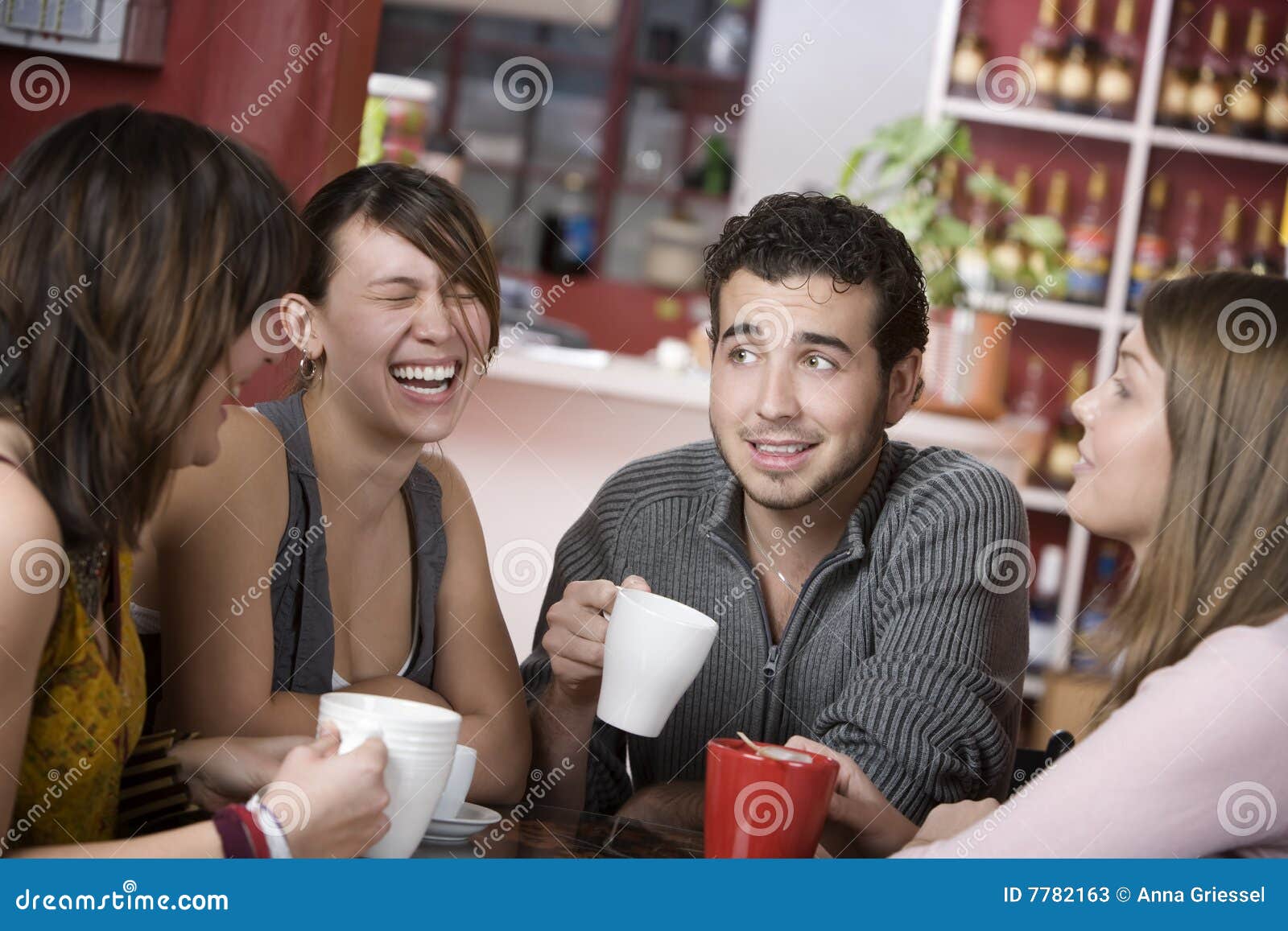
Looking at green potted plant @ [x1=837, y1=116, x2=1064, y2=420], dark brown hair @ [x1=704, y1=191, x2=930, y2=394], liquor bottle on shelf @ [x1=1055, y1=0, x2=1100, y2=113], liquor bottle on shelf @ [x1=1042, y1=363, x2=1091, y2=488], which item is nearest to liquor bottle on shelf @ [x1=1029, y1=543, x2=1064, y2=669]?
liquor bottle on shelf @ [x1=1042, y1=363, x2=1091, y2=488]

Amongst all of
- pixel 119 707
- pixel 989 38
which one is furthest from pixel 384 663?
pixel 989 38

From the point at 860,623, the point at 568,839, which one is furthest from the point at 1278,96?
the point at 568,839

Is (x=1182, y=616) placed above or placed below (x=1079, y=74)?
below

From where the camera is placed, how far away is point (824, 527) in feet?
5.10

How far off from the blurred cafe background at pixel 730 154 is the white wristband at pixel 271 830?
2.45ft

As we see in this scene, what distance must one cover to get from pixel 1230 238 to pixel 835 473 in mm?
3175

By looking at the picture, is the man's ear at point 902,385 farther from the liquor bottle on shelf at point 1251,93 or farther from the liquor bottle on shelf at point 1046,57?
the liquor bottle on shelf at point 1251,93

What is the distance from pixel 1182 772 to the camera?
2.89ft

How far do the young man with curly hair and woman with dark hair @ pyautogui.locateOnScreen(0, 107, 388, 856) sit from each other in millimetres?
484

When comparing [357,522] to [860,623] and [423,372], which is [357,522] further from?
[860,623]

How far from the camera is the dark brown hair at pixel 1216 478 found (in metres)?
1.02

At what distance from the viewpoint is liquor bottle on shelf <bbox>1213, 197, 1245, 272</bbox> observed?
13.5 ft

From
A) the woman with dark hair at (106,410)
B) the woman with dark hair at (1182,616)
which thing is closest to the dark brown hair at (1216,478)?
the woman with dark hair at (1182,616)
